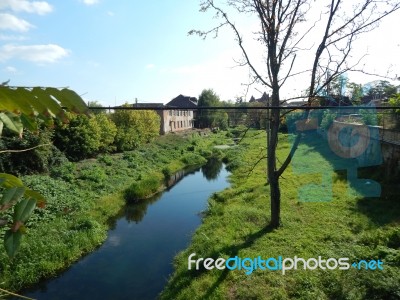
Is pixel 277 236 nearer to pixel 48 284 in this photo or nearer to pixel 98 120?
pixel 48 284

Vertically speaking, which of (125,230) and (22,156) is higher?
(22,156)

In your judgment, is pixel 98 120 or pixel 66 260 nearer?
pixel 66 260

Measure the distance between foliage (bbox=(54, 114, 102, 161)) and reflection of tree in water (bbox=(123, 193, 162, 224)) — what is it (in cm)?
573

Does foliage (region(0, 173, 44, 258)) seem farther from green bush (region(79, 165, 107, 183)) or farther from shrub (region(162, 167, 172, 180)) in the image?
shrub (region(162, 167, 172, 180))

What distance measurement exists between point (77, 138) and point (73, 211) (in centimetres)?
1505

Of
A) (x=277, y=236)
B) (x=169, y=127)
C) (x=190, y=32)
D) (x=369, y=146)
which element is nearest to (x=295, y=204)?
(x=277, y=236)

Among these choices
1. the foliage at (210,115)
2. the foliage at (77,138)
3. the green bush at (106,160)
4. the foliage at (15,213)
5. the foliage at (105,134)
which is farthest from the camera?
the foliage at (210,115)

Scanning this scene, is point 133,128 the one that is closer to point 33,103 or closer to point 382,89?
point 382,89

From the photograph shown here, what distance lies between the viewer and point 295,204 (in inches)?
511

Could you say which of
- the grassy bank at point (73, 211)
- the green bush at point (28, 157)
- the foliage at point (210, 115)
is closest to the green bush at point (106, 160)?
the grassy bank at point (73, 211)

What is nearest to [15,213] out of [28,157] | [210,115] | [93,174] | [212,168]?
[28,157]

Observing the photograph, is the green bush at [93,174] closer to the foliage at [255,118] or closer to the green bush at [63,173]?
the green bush at [63,173]

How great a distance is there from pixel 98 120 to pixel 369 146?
58.9 ft

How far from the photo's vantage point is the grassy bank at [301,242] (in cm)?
684
